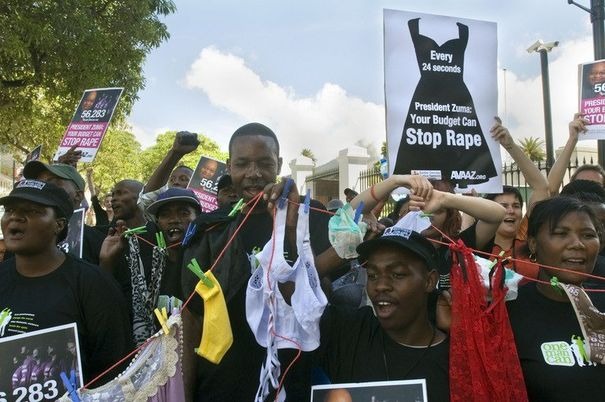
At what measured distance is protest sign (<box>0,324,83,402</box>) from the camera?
215cm

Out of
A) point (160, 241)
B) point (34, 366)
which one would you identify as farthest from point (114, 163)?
point (34, 366)

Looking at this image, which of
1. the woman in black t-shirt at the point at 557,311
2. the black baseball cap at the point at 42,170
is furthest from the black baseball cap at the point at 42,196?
the woman in black t-shirt at the point at 557,311

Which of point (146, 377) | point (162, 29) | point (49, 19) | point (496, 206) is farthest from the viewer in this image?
point (162, 29)

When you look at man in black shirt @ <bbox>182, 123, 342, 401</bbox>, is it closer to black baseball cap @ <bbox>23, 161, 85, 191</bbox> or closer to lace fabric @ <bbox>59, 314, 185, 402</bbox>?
lace fabric @ <bbox>59, 314, 185, 402</bbox>

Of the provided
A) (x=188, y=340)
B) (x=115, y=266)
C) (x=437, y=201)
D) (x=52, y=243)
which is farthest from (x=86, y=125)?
(x=437, y=201)

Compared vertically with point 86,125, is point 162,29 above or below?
above

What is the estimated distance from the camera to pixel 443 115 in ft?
11.1

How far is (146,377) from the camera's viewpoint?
2.03 metres

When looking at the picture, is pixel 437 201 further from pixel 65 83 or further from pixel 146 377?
pixel 65 83

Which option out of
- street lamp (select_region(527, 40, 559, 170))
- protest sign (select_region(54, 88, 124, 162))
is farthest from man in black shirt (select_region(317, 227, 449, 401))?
street lamp (select_region(527, 40, 559, 170))

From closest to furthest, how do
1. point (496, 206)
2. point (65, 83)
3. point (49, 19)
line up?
1. point (496, 206)
2. point (49, 19)
3. point (65, 83)

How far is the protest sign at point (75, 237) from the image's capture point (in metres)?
3.32

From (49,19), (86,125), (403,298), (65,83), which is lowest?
(403,298)

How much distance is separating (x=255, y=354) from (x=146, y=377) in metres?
0.46
